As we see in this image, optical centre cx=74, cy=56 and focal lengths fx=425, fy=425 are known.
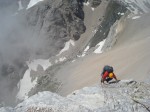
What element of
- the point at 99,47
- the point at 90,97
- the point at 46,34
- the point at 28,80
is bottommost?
the point at 90,97

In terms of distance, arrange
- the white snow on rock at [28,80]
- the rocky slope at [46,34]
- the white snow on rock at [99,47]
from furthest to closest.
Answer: the rocky slope at [46,34], the white snow on rock at [28,80], the white snow on rock at [99,47]

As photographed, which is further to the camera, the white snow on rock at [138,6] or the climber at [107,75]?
the white snow on rock at [138,6]

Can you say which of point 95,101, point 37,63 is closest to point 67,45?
point 37,63

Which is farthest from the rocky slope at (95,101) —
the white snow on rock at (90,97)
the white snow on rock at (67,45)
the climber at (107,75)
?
the white snow on rock at (67,45)

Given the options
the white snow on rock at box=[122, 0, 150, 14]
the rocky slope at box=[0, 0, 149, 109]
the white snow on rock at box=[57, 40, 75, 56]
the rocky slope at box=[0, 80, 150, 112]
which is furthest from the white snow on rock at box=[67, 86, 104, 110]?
the white snow on rock at box=[57, 40, 75, 56]

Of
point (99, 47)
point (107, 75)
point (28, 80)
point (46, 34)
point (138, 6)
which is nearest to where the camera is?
point (107, 75)

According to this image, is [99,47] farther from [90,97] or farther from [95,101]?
[95,101]

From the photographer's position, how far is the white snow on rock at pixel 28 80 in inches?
6068

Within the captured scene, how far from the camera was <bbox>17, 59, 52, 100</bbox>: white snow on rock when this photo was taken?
15412cm

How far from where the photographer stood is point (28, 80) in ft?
540

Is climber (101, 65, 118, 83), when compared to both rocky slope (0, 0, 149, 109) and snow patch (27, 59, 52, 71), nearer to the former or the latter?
rocky slope (0, 0, 149, 109)

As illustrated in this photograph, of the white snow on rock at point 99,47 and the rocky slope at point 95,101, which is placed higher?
the white snow on rock at point 99,47

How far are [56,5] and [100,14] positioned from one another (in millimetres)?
22039

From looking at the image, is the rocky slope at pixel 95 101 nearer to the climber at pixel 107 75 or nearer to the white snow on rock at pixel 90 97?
the white snow on rock at pixel 90 97
